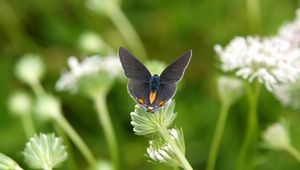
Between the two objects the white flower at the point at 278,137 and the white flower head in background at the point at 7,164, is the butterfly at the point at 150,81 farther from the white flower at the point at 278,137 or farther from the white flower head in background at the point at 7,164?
the white flower at the point at 278,137

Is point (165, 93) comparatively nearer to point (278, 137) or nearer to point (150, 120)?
point (150, 120)

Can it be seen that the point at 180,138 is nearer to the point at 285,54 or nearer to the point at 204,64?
the point at 285,54

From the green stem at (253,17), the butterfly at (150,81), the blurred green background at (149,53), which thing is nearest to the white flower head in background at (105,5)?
the blurred green background at (149,53)

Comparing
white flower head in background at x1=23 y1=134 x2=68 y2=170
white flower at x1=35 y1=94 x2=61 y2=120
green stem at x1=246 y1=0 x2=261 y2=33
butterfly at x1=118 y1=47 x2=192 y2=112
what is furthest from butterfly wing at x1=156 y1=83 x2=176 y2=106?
green stem at x1=246 y1=0 x2=261 y2=33

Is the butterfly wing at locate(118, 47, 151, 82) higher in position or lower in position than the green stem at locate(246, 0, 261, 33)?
lower

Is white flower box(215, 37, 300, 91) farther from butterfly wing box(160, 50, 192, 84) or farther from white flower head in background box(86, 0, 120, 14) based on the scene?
white flower head in background box(86, 0, 120, 14)

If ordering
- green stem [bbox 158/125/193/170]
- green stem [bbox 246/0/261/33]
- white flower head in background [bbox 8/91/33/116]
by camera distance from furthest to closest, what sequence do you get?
green stem [bbox 246/0/261/33]
white flower head in background [bbox 8/91/33/116]
green stem [bbox 158/125/193/170]

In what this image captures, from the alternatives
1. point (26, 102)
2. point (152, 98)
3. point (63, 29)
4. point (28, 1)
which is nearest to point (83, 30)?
point (63, 29)

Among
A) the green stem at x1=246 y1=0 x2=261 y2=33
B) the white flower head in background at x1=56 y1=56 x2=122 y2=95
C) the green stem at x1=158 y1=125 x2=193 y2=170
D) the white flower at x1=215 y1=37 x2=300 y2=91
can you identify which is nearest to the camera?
the green stem at x1=158 y1=125 x2=193 y2=170
